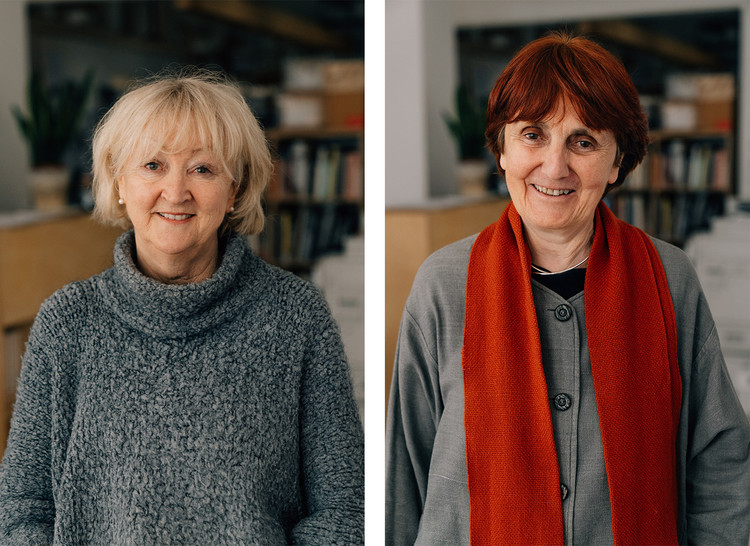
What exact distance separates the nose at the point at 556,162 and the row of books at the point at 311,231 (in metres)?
2.76

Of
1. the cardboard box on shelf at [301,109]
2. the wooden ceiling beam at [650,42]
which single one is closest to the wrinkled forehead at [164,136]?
the wooden ceiling beam at [650,42]

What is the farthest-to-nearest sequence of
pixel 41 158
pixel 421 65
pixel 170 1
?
pixel 170 1, pixel 41 158, pixel 421 65

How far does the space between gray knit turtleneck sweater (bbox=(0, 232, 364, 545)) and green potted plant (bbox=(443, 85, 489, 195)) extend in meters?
0.50

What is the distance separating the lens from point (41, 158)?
264 cm

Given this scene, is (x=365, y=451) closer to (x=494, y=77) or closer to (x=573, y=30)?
(x=494, y=77)

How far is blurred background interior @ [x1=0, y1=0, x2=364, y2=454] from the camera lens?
241 cm

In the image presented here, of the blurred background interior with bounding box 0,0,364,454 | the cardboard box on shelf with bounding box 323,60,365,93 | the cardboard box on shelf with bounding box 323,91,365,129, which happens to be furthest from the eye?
the cardboard box on shelf with bounding box 323,91,365,129

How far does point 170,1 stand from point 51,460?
346cm

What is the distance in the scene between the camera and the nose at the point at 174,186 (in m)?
1.49

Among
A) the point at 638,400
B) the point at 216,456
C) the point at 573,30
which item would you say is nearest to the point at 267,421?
the point at 216,456

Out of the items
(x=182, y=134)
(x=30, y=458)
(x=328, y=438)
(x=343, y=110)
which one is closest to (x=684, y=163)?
(x=328, y=438)

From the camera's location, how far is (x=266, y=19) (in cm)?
396

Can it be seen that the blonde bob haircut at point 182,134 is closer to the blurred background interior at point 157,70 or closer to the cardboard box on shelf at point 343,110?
the blurred background interior at point 157,70

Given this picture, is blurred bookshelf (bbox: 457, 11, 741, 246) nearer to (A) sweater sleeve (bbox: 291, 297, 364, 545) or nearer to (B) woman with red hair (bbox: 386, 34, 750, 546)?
(B) woman with red hair (bbox: 386, 34, 750, 546)
